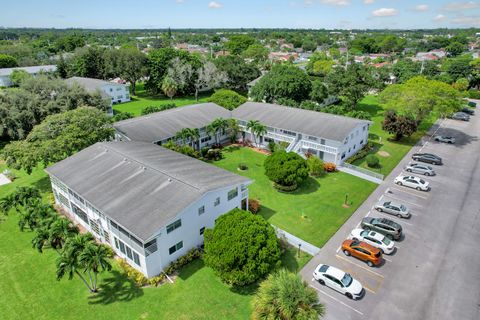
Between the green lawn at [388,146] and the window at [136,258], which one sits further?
the green lawn at [388,146]

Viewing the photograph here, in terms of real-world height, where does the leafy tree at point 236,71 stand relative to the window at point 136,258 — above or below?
above

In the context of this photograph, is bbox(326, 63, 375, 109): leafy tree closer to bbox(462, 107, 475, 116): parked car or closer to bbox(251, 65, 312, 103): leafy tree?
bbox(251, 65, 312, 103): leafy tree

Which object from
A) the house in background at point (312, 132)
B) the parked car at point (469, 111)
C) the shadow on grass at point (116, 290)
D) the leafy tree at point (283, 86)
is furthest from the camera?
the parked car at point (469, 111)

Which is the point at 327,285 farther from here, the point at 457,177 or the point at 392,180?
the point at 457,177

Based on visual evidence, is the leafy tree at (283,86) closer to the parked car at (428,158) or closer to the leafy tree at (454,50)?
the parked car at (428,158)

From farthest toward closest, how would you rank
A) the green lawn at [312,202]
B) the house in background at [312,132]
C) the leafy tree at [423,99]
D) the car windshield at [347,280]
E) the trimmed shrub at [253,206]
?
the leafy tree at [423,99] < the house in background at [312,132] < the trimmed shrub at [253,206] < the green lawn at [312,202] < the car windshield at [347,280]

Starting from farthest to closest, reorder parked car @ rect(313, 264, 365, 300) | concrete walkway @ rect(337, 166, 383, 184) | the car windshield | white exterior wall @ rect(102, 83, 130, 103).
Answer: white exterior wall @ rect(102, 83, 130, 103)
concrete walkway @ rect(337, 166, 383, 184)
the car windshield
parked car @ rect(313, 264, 365, 300)

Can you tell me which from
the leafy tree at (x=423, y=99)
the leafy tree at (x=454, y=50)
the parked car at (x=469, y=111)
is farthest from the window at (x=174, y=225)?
the leafy tree at (x=454, y=50)

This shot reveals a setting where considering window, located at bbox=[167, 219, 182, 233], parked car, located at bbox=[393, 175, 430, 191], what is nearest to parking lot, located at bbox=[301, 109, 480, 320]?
parked car, located at bbox=[393, 175, 430, 191]
